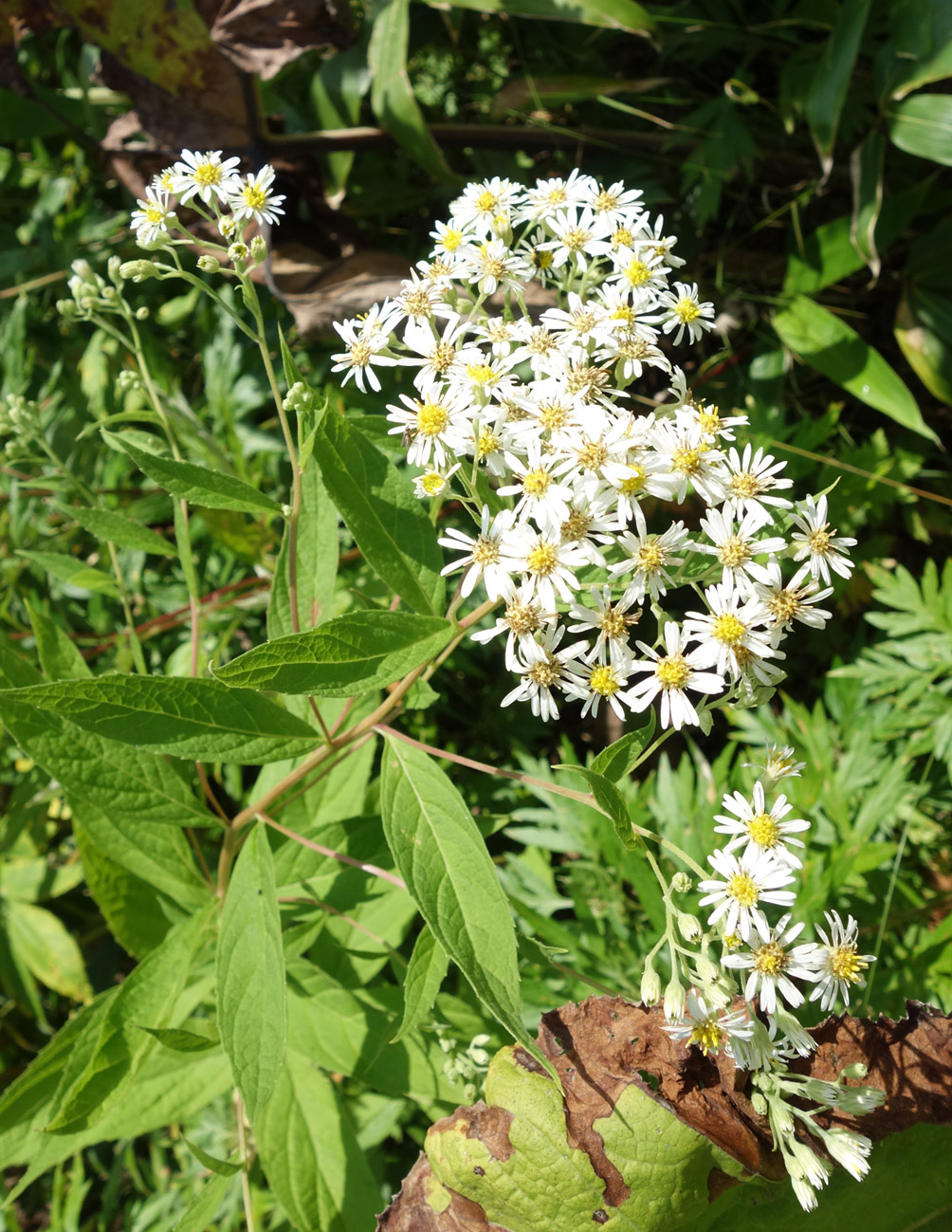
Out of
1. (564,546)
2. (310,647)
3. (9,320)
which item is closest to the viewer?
(310,647)

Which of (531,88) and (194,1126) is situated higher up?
(531,88)

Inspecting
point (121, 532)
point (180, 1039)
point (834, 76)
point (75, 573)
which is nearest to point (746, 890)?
point (180, 1039)

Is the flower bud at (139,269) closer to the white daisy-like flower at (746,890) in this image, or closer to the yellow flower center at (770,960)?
the white daisy-like flower at (746,890)

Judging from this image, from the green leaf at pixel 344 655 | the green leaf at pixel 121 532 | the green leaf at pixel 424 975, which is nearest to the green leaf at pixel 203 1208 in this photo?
the green leaf at pixel 424 975

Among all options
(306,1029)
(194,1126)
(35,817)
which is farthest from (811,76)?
(194,1126)

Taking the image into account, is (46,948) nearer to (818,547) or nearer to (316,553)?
(316,553)

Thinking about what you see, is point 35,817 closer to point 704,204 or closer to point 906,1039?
point 906,1039

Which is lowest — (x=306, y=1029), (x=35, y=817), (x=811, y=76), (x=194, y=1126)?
(x=194, y=1126)
